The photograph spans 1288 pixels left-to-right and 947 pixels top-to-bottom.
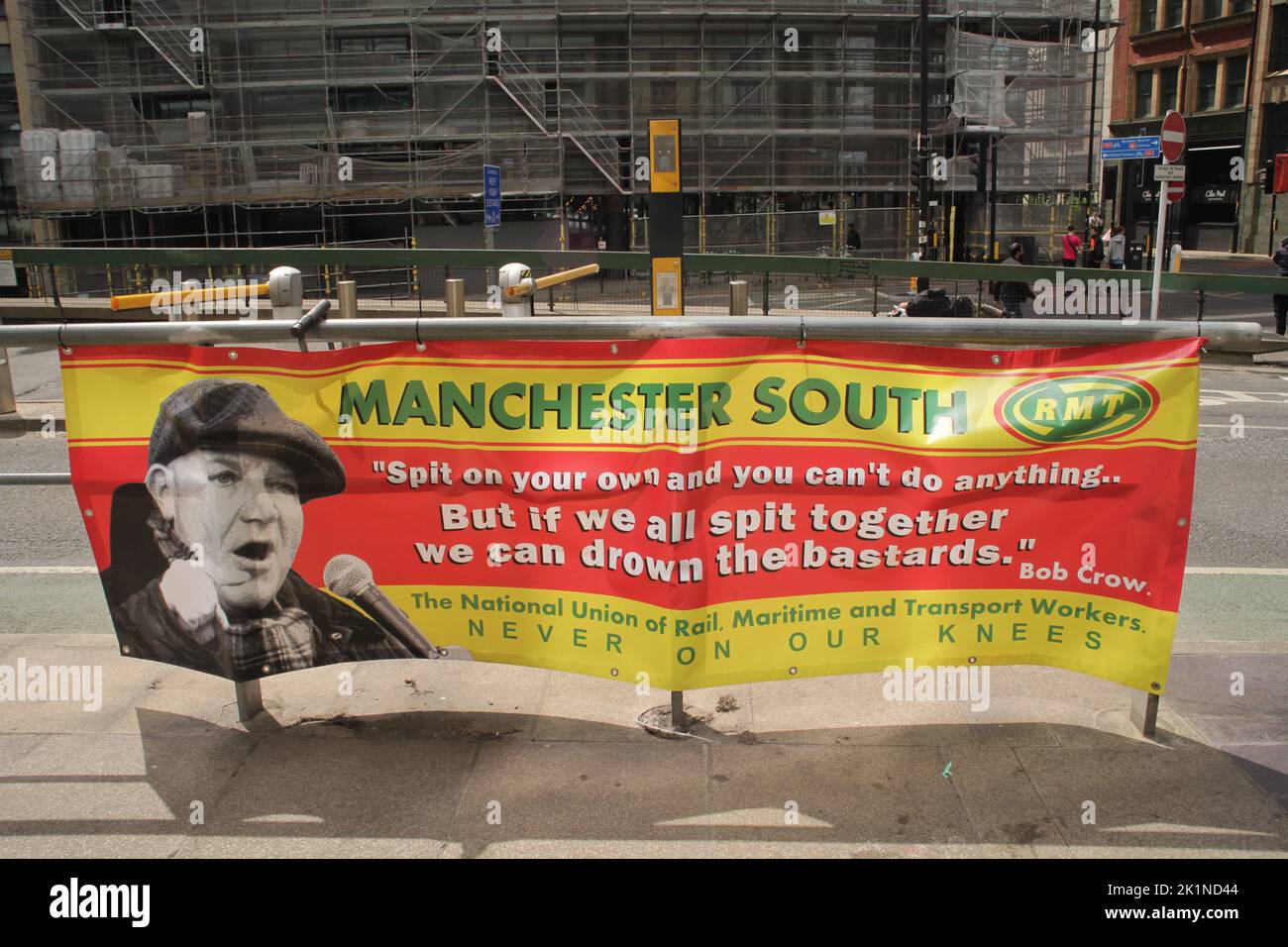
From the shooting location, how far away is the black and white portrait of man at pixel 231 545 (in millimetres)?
4215

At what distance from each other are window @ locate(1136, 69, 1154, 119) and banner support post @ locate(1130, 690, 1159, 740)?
62.4 metres

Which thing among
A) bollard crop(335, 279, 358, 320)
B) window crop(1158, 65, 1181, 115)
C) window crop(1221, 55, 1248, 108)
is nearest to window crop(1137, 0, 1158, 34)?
window crop(1158, 65, 1181, 115)

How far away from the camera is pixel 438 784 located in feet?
13.5

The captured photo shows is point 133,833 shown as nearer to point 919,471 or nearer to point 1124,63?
point 919,471

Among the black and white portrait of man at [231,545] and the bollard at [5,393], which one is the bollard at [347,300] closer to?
the bollard at [5,393]

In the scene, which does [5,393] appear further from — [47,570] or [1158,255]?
[1158,255]

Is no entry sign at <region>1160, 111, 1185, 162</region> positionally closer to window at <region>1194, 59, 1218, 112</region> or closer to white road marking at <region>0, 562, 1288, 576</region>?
white road marking at <region>0, 562, 1288, 576</region>

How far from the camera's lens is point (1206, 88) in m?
54.8

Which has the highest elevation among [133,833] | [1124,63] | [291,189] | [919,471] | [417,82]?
[1124,63]

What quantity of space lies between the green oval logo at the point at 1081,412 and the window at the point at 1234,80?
56.4m

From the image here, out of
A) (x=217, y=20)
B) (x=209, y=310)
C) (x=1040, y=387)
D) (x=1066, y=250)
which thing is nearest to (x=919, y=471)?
(x=1040, y=387)

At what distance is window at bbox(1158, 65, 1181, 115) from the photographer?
187ft

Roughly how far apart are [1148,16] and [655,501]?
64238 mm

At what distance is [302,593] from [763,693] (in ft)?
6.24
